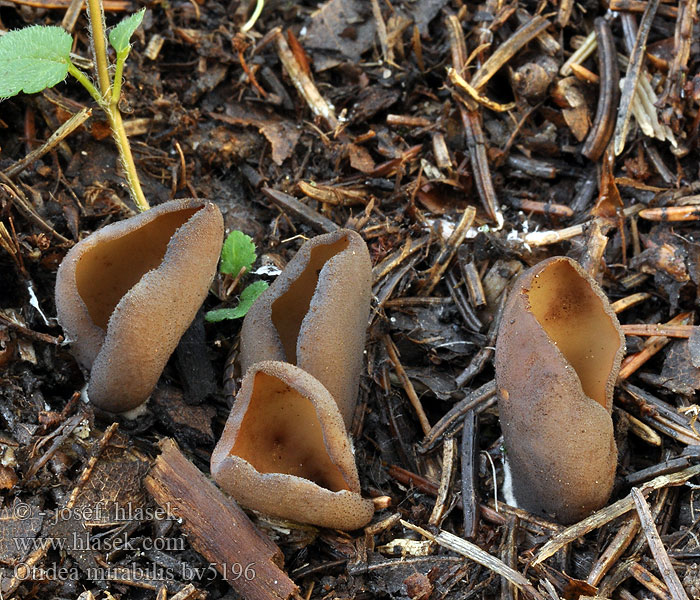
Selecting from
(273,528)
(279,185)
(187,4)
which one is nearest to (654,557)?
(273,528)

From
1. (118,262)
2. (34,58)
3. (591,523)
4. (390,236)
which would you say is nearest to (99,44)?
(34,58)

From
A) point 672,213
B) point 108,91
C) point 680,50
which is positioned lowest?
point 672,213

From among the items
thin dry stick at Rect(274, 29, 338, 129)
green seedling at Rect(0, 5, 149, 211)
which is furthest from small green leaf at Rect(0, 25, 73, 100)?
thin dry stick at Rect(274, 29, 338, 129)

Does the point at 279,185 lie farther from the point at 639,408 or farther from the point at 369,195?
the point at 639,408

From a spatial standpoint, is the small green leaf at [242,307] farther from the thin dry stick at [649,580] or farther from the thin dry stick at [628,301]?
the thin dry stick at [649,580]

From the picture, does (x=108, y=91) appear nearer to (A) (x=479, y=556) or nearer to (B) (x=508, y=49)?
(B) (x=508, y=49)
